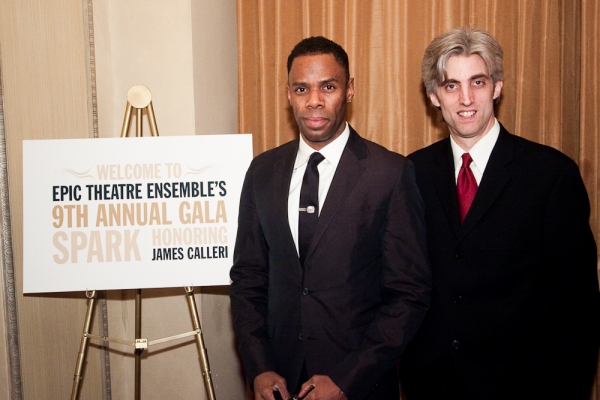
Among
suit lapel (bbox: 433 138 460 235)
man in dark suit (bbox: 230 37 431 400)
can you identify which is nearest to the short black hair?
man in dark suit (bbox: 230 37 431 400)

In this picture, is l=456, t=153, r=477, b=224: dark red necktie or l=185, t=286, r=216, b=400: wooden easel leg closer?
l=456, t=153, r=477, b=224: dark red necktie

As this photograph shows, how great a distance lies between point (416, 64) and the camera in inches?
109

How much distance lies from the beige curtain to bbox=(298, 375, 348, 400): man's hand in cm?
146

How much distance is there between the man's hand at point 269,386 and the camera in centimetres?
171

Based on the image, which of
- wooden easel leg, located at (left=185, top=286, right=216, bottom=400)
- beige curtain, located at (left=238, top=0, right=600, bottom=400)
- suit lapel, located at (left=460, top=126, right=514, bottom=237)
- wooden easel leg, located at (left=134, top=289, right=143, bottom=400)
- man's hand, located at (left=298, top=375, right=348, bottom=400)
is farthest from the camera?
beige curtain, located at (left=238, top=0, right=600, bottom=400)

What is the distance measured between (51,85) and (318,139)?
1434 mm

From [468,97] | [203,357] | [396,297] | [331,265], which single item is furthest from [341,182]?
[203,357]

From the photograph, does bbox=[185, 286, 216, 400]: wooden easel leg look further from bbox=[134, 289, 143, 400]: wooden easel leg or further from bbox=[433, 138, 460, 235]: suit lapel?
bbox=[433, 138, 460, 235]: suit lapel

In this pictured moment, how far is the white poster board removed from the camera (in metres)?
2.26

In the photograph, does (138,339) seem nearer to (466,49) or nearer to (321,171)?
(321,171)

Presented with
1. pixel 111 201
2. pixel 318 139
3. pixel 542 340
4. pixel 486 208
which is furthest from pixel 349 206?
pixel 111 201

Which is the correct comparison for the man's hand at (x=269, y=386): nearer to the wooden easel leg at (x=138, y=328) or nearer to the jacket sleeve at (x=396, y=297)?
the jacket sleeve at (x=396, y=297)

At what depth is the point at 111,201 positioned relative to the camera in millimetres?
2279

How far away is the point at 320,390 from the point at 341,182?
0.62 meters
